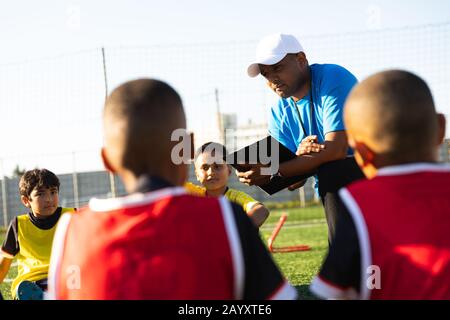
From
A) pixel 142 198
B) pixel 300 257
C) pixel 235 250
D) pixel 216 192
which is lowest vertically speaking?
pixel 300 257

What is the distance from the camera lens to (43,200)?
17.5ft

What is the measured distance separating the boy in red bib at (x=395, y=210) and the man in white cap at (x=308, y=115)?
6.64ft

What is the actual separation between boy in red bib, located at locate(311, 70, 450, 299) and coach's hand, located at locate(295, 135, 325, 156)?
6.63 ft

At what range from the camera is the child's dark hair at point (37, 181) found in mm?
5305

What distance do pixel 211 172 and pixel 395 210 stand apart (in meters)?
3.43

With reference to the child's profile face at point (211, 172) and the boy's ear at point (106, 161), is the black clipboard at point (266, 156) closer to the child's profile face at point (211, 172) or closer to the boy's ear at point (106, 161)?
the child's profile face at point (211, 172)

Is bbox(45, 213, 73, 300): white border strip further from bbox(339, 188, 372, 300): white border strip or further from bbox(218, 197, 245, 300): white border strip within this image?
bbox(339, 188, 372, 300): white border strip

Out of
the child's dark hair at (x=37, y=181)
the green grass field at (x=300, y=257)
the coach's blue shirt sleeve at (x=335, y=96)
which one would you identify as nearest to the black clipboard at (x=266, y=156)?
the coach's blue shirt sleeve at (x=335, y=96)

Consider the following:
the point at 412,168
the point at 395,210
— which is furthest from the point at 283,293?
the point at 412,168

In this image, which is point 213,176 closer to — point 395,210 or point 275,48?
point 275,48

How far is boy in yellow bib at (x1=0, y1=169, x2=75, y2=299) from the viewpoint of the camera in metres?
5.16


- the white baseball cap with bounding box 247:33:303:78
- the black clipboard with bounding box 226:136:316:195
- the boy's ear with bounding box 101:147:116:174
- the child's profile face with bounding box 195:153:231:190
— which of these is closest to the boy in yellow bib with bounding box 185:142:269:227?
the child's profile face with bounding box 195:153:231:190
